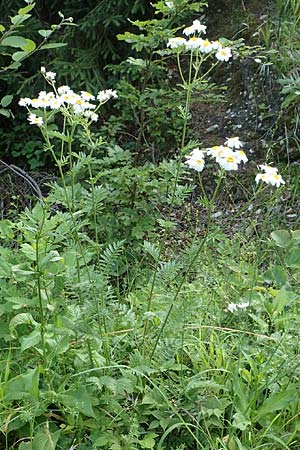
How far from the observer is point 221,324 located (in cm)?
225

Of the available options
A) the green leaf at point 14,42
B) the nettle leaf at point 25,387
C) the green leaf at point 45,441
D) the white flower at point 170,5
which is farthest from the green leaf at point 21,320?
the white flower at point 170,5

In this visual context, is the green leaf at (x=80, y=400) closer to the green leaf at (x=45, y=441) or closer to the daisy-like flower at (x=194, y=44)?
the green leaf at (x=45, y=441)

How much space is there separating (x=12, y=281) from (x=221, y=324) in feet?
2.47

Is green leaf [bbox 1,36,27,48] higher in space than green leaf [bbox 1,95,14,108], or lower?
higher

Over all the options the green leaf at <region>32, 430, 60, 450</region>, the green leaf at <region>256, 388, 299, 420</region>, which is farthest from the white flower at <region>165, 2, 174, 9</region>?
the green leaf at <region>32, 430, 60, 450</region>

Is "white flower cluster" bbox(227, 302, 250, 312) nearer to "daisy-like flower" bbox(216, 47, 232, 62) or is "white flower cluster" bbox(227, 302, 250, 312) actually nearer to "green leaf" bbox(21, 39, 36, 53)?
"daisy-like flower" bbox(216, 47, 232, 62)

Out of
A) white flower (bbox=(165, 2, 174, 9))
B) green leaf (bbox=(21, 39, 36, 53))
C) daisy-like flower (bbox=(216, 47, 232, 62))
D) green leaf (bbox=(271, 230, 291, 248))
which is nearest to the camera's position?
daisy-like flower (bbox=(216, 47, 232, 62))

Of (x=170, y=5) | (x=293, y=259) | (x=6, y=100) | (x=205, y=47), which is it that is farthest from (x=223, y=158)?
(x=170, y=5)

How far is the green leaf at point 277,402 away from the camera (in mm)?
1739

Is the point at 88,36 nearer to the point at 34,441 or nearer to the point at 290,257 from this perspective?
the point at 290,257

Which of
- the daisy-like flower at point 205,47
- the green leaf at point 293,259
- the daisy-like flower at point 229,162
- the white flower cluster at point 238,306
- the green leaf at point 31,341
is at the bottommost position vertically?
the white flower cluster at point 238,306

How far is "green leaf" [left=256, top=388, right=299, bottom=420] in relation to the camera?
1739 mm

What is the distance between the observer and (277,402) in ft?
5.72

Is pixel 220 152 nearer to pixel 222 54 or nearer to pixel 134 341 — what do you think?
pixel 222 54
